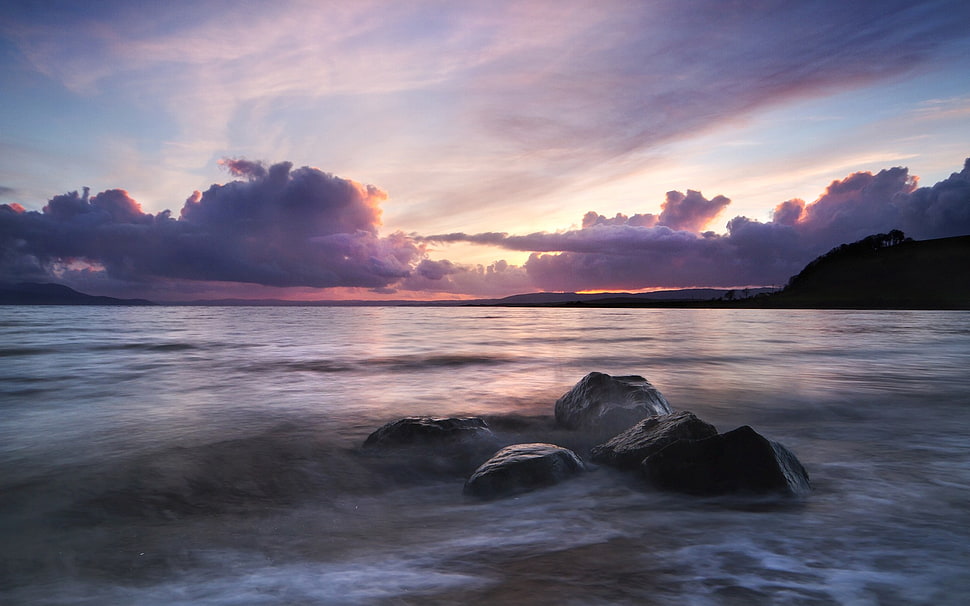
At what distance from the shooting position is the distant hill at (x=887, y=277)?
133 meters

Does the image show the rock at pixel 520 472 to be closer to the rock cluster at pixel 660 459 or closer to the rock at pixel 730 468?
the rock cluster at pixel 660 459

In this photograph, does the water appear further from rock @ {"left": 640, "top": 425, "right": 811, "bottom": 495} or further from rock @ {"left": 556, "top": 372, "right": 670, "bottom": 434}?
rock @ {"left": 556, "top": 372, "right": 670, "bottom": 434}

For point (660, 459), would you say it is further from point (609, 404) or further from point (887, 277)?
point (887, 277)

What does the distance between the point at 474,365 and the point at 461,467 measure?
12582 millimetres

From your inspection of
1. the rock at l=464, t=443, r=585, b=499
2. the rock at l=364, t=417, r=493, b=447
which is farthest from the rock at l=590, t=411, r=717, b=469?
the rock at l=364, t=417, r=493, b=447

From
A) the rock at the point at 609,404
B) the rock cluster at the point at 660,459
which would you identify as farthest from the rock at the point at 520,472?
the rock at the point at 609,404

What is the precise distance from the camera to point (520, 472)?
522cm

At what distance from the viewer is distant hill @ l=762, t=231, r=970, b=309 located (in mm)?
132625

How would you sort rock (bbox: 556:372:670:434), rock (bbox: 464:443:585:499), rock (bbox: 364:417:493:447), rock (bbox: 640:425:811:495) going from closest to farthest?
rock (bbox: 640:425:811:495)
rock (bbox: 464:443:585:499)
rock (bbox: 364:417:493:447)
rock (bbox: 556:372:670:434)

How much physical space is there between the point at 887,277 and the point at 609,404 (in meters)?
181

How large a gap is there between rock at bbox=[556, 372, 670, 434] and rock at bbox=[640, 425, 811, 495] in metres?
2.18

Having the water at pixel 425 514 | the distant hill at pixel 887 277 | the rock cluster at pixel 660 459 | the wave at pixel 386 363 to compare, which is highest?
the distant hill at pixel 887 277

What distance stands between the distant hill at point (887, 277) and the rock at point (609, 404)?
151 meters

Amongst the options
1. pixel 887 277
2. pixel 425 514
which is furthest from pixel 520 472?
pixel 887 277
